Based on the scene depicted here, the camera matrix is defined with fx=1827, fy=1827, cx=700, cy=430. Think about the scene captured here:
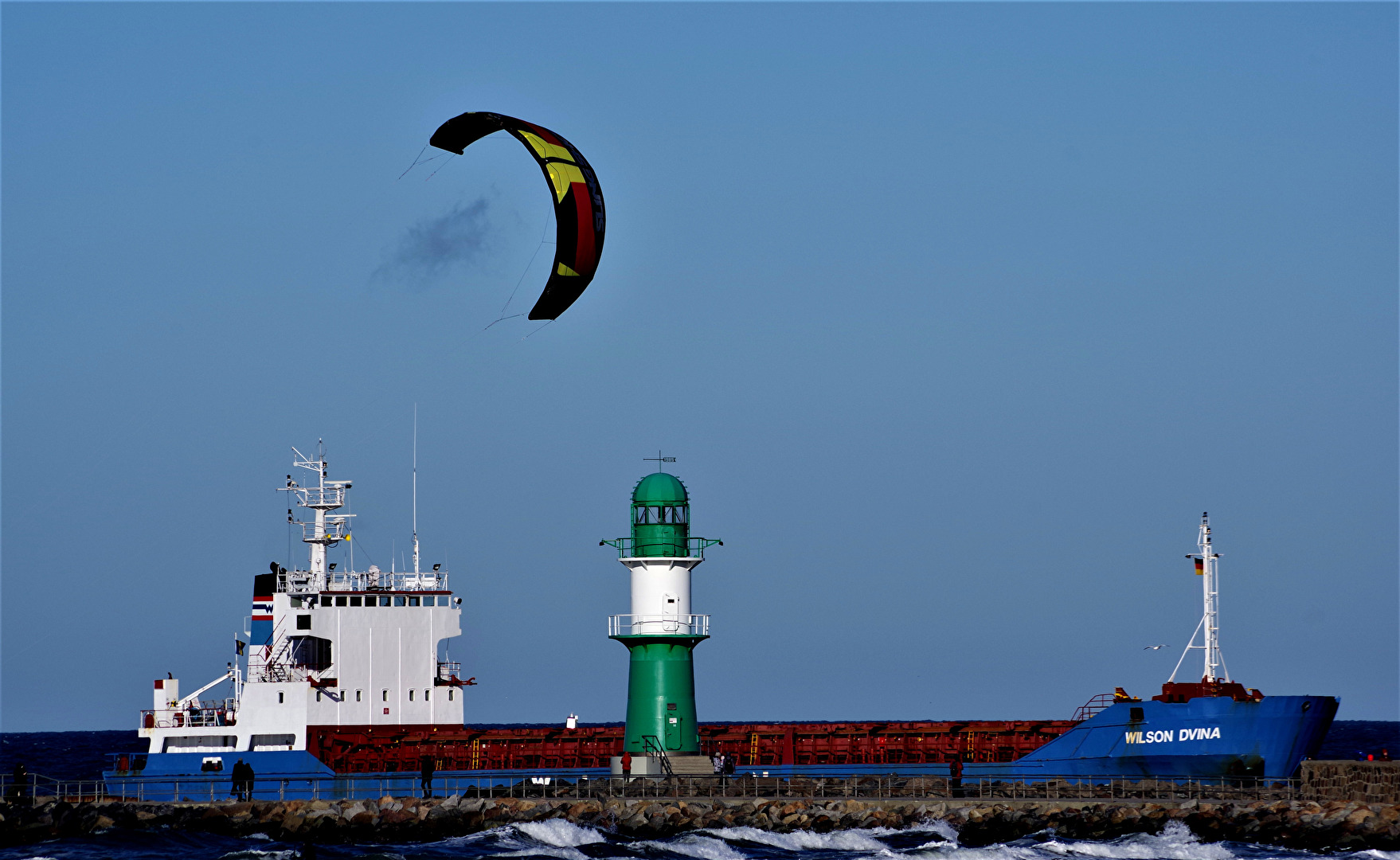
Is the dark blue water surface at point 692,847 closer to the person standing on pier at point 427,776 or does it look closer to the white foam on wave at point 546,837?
the white foam on wave at point 546,837

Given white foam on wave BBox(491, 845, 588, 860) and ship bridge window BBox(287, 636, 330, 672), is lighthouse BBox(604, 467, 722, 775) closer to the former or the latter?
white foam on wave BBox(491, 845, 588, 860)

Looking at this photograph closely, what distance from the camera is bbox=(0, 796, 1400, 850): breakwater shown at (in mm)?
30875

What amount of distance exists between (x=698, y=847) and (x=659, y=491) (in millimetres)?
6142

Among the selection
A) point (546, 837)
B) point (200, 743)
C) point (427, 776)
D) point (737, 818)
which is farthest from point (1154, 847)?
point (200, 743)

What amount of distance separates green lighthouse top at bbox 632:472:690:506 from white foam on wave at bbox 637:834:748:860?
5725 millimetres

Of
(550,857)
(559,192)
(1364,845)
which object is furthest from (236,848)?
(1364,845)

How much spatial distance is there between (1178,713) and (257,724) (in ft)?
62.6

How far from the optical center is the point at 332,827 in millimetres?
31578

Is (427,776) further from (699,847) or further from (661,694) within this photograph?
(699,847)

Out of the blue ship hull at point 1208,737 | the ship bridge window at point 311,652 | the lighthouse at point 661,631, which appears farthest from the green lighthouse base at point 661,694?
the ship bridge window at point 311,652

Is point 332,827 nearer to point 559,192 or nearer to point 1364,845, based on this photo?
point 559,192

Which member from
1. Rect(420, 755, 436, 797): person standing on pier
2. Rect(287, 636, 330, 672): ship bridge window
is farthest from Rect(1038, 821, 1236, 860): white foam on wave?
Rect(287, 636, 330, 672): ship bridge window

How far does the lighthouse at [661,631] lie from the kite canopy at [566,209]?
15.1 ft

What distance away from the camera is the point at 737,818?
31.3 metres
